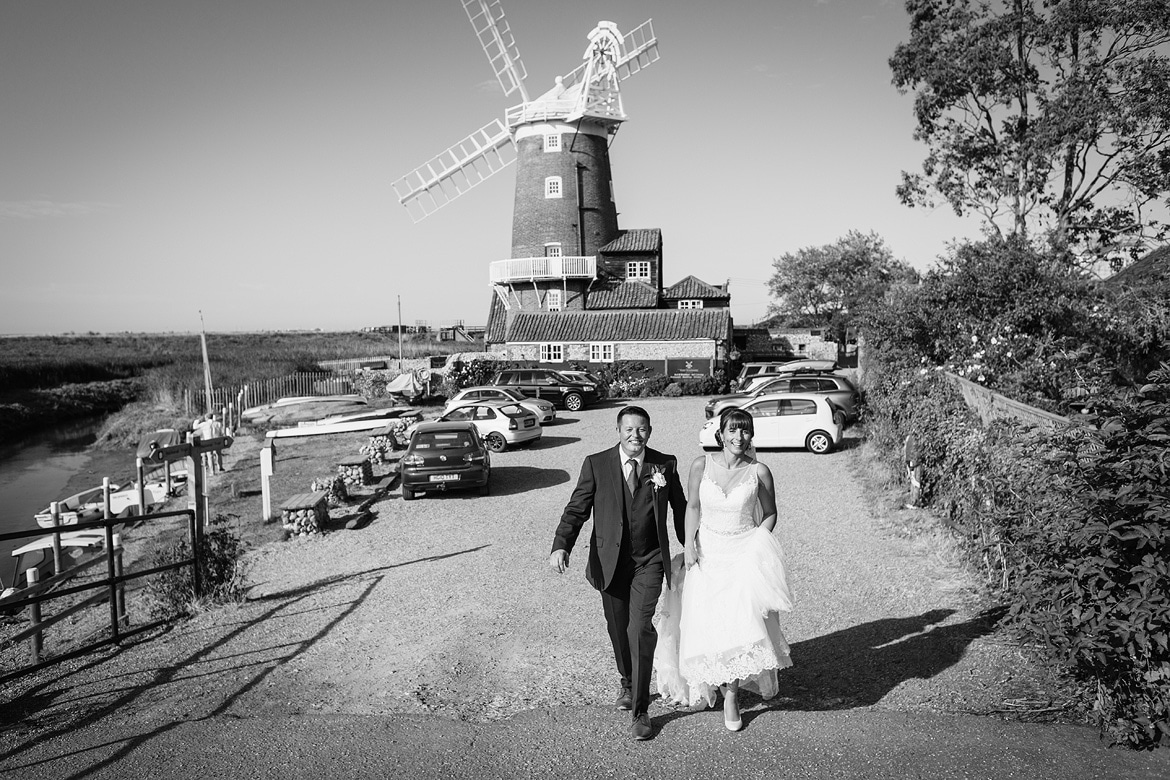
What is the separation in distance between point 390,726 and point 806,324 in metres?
65.3

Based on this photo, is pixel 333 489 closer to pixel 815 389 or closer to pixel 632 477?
pixel 632 477

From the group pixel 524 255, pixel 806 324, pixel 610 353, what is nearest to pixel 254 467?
pixel 610 353

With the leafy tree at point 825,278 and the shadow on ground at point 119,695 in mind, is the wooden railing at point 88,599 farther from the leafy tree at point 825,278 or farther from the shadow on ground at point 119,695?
the leafy tree at point 825,278

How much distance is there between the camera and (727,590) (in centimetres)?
513

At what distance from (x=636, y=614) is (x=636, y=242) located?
40194 millimetres

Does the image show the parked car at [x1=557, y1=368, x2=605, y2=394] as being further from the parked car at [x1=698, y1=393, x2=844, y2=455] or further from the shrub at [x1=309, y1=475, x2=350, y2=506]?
the shrub at [x1=309, y1=475, x2=350, y2=506]

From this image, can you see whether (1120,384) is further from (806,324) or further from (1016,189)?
(806,324)

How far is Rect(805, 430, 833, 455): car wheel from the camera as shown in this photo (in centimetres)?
1873

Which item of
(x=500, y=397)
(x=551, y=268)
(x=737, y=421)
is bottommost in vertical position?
(x=500, y=397)

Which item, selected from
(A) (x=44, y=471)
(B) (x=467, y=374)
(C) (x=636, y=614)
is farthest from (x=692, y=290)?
(C) (x=636, y=614)

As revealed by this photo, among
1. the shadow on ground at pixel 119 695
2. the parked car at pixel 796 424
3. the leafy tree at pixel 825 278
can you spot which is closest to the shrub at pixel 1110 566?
the shadow on ground at pixel 119 695

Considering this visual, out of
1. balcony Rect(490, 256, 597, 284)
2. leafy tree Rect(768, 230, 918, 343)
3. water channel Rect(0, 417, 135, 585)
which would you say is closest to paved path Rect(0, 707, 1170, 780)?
water channel Rect(0, 417, 135, 585)

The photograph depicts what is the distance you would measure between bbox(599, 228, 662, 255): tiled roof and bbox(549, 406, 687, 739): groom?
128 feet

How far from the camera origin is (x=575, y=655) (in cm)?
697
